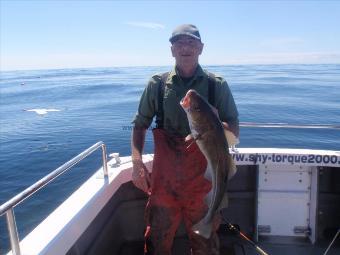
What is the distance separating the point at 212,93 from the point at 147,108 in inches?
28.0

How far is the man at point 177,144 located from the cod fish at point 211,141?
0.41 metres

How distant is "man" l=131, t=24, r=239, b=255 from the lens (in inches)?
132

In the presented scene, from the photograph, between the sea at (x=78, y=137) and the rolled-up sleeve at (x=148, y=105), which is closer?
the rolled-up sleeve at (x=148, y=105)

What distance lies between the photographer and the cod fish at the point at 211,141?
2.67 metres

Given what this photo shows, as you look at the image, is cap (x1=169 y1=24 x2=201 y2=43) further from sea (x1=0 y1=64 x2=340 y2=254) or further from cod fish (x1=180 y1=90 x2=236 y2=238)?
sea (x1=0 y1=64 x2=340 y2=254)

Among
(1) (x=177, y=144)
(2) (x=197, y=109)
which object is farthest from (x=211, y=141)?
(1) (x=177, y=144)

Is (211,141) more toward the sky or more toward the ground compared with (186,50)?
more toward the ground

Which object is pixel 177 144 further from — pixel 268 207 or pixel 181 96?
pixel 268 207

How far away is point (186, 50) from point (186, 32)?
174 millimetres

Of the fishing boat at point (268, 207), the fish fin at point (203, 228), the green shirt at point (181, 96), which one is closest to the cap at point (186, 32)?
the green shirt at point (181, 96)

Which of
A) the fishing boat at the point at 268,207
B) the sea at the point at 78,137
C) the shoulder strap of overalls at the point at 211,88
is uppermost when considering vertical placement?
the shoulder strap of overalls at the point at 211,88

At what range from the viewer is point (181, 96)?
334 cm

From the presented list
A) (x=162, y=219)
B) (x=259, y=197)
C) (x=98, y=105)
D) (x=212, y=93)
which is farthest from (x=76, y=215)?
(x=98, y=105)

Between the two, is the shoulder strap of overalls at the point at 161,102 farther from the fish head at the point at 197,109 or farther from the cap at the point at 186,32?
the fish head at the point at 197,109
